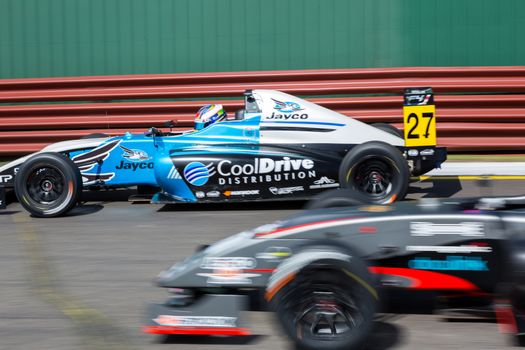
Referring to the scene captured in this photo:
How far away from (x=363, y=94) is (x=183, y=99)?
2.89 meters

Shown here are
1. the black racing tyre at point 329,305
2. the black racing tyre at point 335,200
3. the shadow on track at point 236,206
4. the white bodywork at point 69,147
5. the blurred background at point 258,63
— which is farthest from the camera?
the blurred background at point 258,63

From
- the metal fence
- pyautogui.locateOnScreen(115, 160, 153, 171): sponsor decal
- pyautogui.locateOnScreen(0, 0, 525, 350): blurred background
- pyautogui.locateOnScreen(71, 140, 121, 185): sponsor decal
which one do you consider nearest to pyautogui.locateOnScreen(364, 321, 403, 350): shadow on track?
pyautogui.locateOnScreen(115, 160, 153, 171): sponsor decal

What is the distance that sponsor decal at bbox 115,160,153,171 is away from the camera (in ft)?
32.1

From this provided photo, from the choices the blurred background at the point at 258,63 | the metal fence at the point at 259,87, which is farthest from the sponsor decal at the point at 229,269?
the metal fence at the point at 259,87

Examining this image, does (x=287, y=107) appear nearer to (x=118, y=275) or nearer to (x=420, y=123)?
(x=420, y=123)

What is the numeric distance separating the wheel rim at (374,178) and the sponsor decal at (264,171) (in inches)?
20.2

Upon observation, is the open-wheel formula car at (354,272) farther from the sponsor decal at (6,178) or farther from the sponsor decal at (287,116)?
the sponsor decal at (6,178)

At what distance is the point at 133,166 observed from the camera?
9820mm

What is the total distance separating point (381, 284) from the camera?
16.2 ft

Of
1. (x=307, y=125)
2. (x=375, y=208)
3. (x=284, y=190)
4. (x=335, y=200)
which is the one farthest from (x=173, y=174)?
(x=375, y=208)

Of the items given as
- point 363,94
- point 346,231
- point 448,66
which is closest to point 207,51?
point 363,94

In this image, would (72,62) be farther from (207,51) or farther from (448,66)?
(448,66)

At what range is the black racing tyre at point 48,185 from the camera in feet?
31.2

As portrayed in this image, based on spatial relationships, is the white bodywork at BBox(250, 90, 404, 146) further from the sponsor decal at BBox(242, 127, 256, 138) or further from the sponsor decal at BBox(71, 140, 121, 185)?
the sponsor decal at BBox(71, 140, 121, 185)
